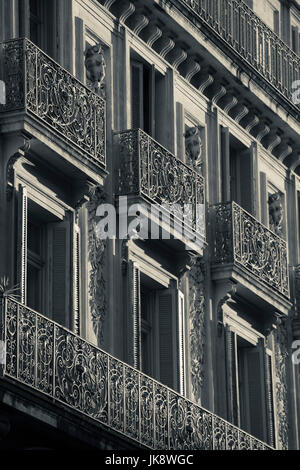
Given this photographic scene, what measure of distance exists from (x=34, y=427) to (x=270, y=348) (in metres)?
9.67

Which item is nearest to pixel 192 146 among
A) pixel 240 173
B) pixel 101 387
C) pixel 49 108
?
pixel 240 173

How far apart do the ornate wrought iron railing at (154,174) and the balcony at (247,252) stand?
1.37 meters

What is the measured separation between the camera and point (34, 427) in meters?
28.0

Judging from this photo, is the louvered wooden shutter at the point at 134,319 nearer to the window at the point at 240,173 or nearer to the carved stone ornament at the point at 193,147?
the carved stone ornament at the point at 193,147

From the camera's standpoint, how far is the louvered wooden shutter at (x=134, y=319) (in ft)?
104

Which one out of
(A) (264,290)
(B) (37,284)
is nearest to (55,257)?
(B) (37,284)

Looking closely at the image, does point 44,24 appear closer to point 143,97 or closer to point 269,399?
point 143,97

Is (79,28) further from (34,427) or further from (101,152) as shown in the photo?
(34,427)

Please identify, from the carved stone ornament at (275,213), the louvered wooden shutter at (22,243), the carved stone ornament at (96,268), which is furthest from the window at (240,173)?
the louvered wooden shutter at (22,243)

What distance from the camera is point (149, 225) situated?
107ft

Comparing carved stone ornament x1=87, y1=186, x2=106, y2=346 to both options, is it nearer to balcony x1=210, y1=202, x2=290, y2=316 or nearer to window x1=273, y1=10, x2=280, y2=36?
balcony x1=210, y1=202, x2=290, y2=316

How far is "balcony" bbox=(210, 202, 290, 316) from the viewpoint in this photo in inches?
1377

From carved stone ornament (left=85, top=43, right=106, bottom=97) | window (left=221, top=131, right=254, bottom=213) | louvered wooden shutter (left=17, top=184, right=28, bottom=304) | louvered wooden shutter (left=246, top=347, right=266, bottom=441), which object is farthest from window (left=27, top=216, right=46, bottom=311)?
window (left=221, top=131, right=254, bottom=213)

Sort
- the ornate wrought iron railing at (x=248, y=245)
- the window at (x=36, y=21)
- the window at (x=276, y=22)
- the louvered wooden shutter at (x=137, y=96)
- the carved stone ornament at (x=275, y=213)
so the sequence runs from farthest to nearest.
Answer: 1. the window at (x=276, y=22)
2. the carved stone ornament at (x=275, y=213)
3. the ornate wrought iron railing at (x=248, y=245)
4. the louvered wooden shutter at (x=137, y=96)
5. the window at (x=36, y=21)
